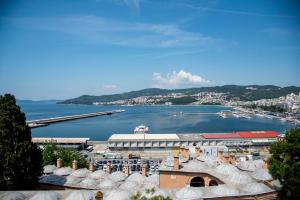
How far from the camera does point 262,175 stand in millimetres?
20094

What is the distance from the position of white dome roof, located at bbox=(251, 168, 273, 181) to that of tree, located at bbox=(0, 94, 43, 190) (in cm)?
1319

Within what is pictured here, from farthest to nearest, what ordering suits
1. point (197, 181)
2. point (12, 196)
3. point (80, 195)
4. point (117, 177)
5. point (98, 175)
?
point (98, 175), point (117, 177), point (197, 181), point (80, 195), point (12, 196)

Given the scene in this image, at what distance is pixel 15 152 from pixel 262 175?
14.7 metres

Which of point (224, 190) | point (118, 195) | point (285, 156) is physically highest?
point (285, 156)

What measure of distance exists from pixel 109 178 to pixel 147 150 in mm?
33641

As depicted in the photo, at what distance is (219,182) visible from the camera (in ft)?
62.0

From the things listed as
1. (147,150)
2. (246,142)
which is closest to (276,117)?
(246,142)

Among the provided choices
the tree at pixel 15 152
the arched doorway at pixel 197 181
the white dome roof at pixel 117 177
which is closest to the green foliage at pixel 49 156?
the white dome roof at pixel 117 177

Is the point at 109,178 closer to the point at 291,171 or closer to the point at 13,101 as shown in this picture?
the point at 13,101

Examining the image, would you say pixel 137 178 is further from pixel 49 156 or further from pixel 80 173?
pixel 49 156

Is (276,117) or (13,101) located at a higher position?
(13,101)

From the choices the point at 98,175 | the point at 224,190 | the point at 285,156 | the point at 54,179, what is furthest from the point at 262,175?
the point at 54,179

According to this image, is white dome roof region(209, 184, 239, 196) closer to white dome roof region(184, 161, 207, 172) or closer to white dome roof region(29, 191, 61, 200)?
white dome roof region(184, 161, 207, 172)

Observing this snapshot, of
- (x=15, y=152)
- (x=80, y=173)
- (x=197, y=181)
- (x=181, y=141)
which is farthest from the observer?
(x=181, y=141)
